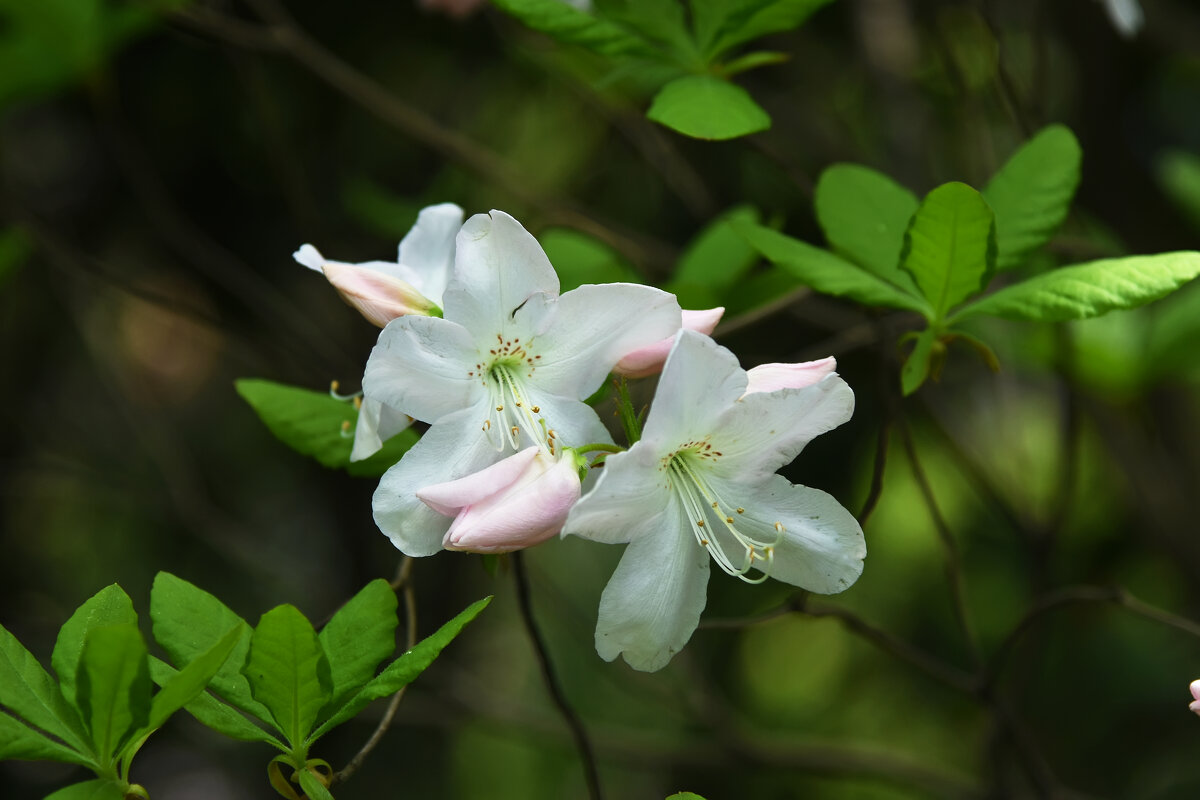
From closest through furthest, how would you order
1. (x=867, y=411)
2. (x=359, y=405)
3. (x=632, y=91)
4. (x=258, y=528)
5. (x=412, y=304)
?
(x=412, y=304) < (x=359, y=405) < (x=632, y=91) < (x=867, y=411) < (x=258, y=528)

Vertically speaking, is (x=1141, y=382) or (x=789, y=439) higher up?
(x=789, y=439)

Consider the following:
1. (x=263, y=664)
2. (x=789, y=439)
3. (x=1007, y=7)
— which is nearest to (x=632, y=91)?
(x=1007, y=7)

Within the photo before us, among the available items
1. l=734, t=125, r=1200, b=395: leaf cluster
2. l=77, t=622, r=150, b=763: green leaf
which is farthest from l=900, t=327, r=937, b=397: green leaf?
l=77, t=622, r=150, b=763: green leaf

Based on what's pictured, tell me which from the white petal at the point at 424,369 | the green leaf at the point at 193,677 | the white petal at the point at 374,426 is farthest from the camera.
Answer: the white petal at the point at 374,426

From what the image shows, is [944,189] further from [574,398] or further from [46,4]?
[46,4]

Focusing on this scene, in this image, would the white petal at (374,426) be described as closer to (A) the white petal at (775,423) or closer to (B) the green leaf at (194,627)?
(B) the green leaf at (194,627)

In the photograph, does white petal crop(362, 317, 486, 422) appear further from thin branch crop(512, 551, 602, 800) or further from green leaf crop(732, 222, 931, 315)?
green leaf crop(732, 222, 931, 315)

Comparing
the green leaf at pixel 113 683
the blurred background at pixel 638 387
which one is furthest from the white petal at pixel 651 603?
the blurred background at pixel 638 387
